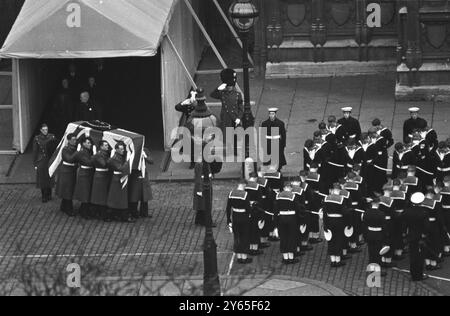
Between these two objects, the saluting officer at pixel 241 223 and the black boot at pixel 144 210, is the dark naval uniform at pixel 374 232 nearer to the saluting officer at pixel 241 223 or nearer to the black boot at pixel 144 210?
the saluting officer at pixel 241 223

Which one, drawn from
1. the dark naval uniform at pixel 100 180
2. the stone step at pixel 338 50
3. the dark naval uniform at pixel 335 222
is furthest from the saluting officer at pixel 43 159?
the stone step at pixel 338 50

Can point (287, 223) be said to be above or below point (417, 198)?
below

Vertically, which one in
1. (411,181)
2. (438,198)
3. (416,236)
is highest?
(411,181)

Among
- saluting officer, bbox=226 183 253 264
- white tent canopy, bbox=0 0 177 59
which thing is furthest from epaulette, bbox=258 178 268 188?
white tent canopy, bbox=0 0 177 59

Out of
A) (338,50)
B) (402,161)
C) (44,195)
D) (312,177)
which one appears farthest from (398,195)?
(338,50)

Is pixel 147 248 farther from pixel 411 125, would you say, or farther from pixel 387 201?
pixel 411 125

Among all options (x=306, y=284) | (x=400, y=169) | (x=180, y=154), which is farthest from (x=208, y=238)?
(x=180, y=154)

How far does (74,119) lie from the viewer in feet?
125

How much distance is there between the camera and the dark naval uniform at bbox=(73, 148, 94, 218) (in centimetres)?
3331

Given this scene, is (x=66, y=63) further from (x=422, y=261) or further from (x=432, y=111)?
(x=422, y=261)

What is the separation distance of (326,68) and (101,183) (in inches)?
417

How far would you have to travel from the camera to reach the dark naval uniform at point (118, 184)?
3298 cm

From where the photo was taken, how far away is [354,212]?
31.1 metres
